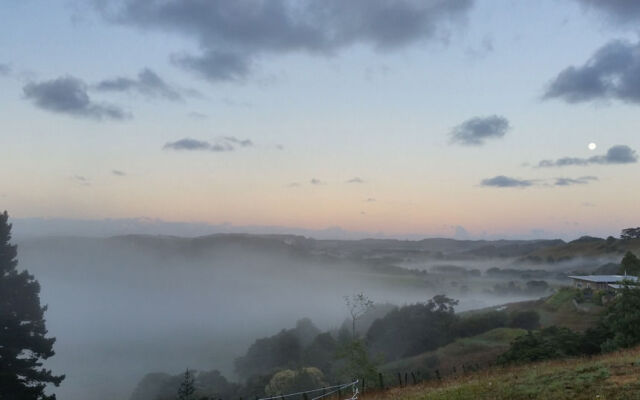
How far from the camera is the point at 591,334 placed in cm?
4512

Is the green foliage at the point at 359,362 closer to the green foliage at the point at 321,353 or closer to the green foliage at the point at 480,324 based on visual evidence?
the green foliage at the point at 321,353

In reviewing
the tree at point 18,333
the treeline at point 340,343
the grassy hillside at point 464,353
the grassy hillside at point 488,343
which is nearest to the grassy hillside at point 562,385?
the tree at point 18,333

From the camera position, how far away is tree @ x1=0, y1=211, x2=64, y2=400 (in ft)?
123

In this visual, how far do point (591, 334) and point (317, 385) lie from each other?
4669 cm

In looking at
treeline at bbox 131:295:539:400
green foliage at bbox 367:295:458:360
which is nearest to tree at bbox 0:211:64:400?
treeline at bbox 131:295:539:400

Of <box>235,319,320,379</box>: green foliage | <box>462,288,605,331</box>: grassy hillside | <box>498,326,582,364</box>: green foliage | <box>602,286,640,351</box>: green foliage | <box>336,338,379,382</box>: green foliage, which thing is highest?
<box>602,286,640,351</box>: green foliage

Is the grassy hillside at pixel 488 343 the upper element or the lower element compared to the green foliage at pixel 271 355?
upper

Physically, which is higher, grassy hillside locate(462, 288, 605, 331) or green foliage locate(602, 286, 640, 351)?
→ green foliage locate(602, 286, 640, 351)

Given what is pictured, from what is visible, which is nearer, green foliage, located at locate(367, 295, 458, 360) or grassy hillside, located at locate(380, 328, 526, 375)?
grassy hillside, located at locate(380, 328, 526, 375)

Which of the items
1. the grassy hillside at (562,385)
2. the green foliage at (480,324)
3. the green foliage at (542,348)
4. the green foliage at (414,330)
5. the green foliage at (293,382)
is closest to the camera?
the grassy hillside at (562,385)

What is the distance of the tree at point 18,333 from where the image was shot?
37625mm

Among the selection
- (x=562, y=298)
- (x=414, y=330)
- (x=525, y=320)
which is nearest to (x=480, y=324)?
(x=525, y=320)

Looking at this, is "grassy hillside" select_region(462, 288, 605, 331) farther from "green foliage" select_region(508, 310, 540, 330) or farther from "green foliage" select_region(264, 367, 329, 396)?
"green foliage" select_region(264, 367, 329, 396)

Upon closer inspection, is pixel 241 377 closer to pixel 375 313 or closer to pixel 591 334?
pixel 375 313
